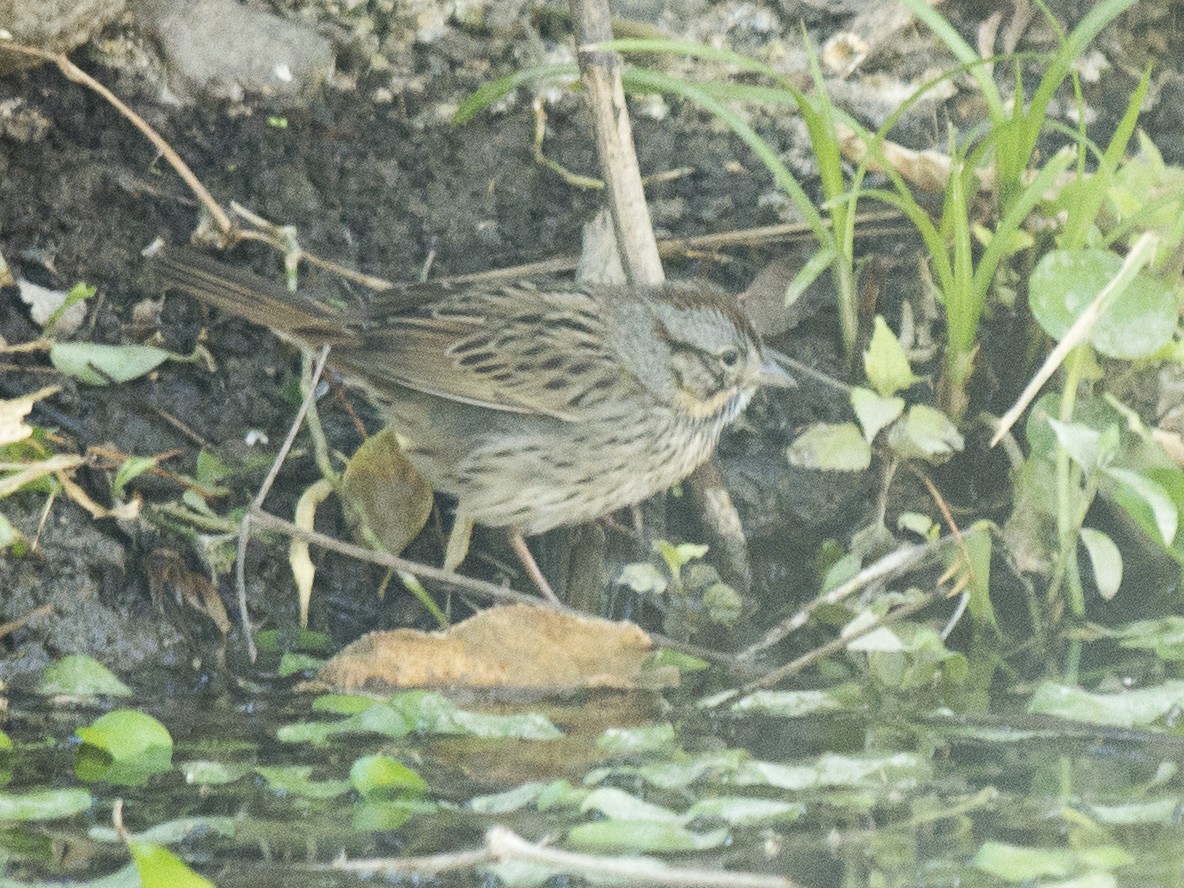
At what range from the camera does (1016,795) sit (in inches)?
123

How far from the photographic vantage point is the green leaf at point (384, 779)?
3.06 meters

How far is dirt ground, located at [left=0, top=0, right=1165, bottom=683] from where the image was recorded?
4.21 metres

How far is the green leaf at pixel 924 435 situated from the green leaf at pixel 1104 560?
441 millimetres

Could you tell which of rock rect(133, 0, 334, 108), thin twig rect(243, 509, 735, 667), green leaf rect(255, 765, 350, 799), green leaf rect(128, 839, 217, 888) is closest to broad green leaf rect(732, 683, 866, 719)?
thin twig rect(243, 509, 735, 667)

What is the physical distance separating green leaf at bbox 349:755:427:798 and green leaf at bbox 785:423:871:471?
5.19 ft

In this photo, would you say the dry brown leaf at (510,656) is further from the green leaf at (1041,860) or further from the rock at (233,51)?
the rock at (233,51)

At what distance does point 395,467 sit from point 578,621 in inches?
36.0

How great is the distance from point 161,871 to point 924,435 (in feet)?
8.00

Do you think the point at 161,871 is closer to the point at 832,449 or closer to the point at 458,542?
the point at 458,542

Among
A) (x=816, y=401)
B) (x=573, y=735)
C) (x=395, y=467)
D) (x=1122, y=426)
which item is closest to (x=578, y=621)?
(x=573, y=735)

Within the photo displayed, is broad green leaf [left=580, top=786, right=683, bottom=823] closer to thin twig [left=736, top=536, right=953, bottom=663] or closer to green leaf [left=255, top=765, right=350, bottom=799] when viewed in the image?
green leaf [left=255, top=765, right=350, bottom=799]

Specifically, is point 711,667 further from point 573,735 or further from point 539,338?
point 539,338

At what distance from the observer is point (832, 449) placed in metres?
4.28

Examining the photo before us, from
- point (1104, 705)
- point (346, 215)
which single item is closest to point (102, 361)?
point (346, 215)
